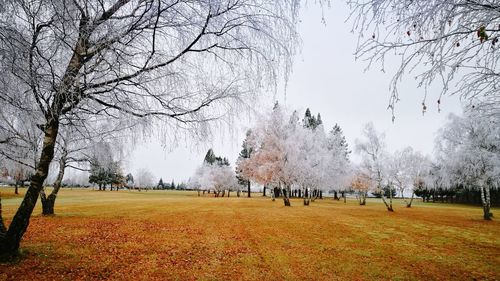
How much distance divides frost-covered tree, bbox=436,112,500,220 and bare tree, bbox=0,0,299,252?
2374cm

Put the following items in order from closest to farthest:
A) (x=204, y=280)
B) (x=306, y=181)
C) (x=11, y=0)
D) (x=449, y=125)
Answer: (x=11, y=0), (x=204, y=280), (x=449, y=125), (x=306, y=181)

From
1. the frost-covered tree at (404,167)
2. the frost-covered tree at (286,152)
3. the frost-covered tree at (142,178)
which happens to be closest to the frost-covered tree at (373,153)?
the frost-covered tree at (404,167)

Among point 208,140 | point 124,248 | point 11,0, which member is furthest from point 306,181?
point 11,0

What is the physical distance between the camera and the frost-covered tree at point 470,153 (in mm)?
22330

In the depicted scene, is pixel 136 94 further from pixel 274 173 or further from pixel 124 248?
pixel 274 173

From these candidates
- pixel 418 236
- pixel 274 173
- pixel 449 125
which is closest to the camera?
Result: pixel 418 236

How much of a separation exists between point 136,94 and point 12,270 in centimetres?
443

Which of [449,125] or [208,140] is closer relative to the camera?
[208,140]

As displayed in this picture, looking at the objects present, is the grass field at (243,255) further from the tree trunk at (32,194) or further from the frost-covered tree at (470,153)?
the frost-covered tree at (470,153)

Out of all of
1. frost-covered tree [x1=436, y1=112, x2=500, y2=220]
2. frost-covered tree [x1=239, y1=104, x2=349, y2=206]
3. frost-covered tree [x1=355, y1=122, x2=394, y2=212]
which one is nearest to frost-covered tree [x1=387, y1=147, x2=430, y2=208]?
frost-covered tree [x1=355, y1=122, x2=394, y2=212]

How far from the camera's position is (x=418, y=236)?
13.5m

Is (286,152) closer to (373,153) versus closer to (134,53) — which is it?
(373,153)

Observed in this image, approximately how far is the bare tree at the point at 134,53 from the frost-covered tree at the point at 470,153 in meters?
23.7

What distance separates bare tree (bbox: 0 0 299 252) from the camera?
4.21 metres
